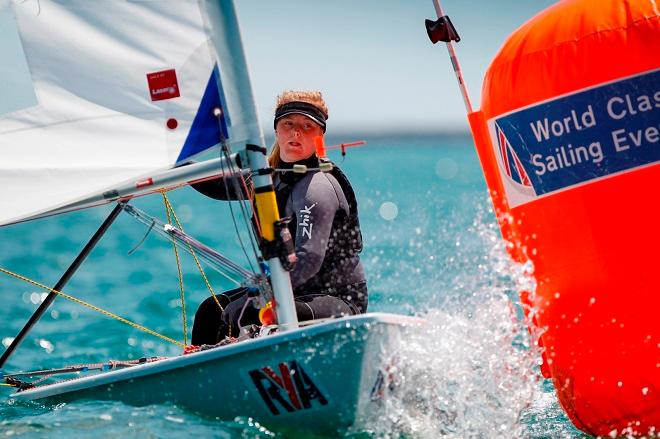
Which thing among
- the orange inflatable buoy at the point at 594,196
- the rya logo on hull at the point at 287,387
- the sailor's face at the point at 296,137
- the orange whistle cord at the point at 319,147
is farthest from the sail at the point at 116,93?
the orange inflatable buoy at the point at 594,196

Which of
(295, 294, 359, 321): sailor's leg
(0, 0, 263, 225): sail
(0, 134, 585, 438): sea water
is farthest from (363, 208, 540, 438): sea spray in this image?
(0, 0, 263, 225): sail

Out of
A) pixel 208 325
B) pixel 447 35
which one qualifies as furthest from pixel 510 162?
pixel 208 325

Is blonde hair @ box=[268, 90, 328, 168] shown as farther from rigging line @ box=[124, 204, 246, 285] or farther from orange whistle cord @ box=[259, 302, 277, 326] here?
orange whistle cord @ box=[259, 302, 277, 326]

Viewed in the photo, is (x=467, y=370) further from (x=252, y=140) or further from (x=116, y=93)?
(x=116, y=93)

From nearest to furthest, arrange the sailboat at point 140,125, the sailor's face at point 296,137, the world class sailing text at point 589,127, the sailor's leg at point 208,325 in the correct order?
the sailboat at point 140,125
the world class sailing text at point 589,127
the sailor's face at point 296,137
the sailor's leg at point 208,325

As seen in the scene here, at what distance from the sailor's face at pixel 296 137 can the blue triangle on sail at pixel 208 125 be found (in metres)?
0.60

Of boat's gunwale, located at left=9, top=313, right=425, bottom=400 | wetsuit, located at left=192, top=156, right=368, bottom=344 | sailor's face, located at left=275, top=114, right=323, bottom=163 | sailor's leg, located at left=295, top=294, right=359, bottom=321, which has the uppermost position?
sailor's face, located at left=275, top=114, right=323, bottom=163

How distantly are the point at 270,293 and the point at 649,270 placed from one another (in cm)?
136

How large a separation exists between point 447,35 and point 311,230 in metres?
1.05

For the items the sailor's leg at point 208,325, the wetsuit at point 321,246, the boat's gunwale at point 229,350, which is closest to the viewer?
the boat's gunwale at point 229,350

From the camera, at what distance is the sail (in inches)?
129

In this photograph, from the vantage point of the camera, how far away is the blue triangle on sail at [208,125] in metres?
3.31

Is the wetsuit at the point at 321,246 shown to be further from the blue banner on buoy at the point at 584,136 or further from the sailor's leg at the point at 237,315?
the blue banner on buoy at the point at 584,136

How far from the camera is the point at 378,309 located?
282 inches
